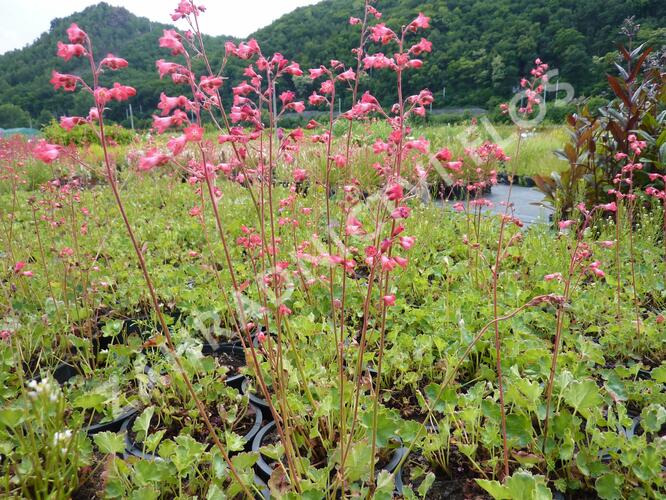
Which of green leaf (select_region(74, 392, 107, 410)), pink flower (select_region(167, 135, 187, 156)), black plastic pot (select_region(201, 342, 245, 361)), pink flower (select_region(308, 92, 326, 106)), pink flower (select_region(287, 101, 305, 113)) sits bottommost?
black plastic pot (select_region(201, 342, 245, 361))

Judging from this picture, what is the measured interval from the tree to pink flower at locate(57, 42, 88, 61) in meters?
30.3

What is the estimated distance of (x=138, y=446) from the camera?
4.85ft

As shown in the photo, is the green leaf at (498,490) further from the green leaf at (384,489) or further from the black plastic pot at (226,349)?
the black plastic pot at (226,349)

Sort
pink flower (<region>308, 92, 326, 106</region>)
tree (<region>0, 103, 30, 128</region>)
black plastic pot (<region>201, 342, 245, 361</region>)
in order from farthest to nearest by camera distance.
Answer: tree (<region>0, 103, 30, 128</region>) → black plastic pot (<region>201, 342, 245, 361</region>) → pink flower (<region>308, 92, 326, 106</region>)

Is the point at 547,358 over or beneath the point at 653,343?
over

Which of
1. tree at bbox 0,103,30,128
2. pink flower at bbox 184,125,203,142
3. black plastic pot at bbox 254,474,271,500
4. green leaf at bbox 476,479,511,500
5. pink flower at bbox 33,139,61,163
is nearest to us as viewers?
pink flower at bbox 184,125,203,142

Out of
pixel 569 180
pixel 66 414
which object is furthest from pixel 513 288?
pixel 569 180

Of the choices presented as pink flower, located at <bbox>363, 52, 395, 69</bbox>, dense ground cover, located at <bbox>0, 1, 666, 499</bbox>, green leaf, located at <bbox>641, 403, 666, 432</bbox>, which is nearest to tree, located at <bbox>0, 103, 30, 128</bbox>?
dense ground cover, located at <bbox>0, 1, 666, 499</bbox>

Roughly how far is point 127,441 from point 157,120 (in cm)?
115

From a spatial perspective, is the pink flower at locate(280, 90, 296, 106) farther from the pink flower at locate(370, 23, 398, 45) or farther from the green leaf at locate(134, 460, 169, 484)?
the green leaf at locate(134, 460, 169, 484)

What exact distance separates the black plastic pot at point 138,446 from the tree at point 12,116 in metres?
29.9

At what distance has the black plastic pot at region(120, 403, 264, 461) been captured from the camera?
4.63ft

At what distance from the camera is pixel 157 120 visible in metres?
0.88

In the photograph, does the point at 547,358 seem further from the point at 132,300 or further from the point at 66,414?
the point at 132,300
